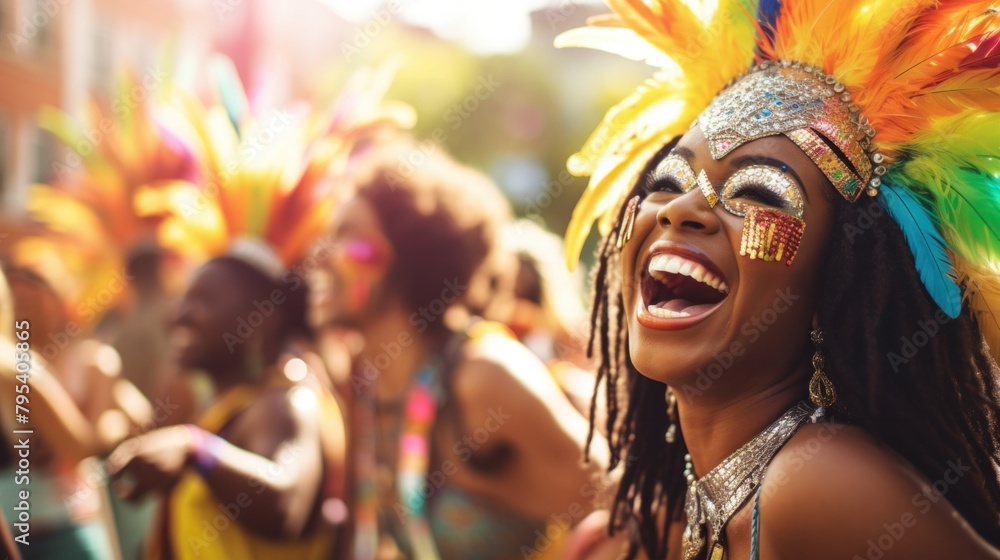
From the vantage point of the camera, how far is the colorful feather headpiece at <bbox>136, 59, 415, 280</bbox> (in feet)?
14.2

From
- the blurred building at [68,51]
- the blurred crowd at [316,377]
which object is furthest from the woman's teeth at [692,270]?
the blurred building at [68,51]

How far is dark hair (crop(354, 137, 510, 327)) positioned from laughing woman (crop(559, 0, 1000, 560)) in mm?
2096

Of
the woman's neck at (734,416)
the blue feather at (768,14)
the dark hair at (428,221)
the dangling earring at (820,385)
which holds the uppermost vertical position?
the blue feather at (768,14)

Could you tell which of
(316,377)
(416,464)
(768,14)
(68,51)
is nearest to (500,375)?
(416,464)

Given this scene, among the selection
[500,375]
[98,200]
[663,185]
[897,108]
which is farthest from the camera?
[98,200]

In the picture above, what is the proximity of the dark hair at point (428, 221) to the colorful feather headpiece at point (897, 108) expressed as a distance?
6.93 ft

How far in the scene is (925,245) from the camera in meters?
1.68

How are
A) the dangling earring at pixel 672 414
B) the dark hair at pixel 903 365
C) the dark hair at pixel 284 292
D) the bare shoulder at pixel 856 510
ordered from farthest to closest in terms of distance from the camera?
1. the dark hair at pixel 284 292
2. the dangling earring at pixel 672 414
3. the dark hair at pixel 903 365
4. the bare shoulder at pixel 856 510

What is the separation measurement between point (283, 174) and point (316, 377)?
3.65ft

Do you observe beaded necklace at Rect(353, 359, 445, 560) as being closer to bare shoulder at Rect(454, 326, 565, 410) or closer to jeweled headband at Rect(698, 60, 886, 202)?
bare shoulder at Rect(454, 326, 565, 410)

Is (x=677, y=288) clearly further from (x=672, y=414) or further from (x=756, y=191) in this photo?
(x=672, y=414)

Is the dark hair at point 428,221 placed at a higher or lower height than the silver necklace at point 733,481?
lower

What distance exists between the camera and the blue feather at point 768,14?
6.31 feet

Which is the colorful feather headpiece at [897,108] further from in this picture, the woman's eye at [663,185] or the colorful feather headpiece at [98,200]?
the colorful feather headpiece at [98,200]
